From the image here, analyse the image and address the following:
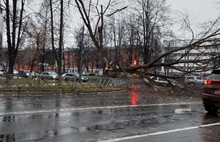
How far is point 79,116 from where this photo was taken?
991 centimetres

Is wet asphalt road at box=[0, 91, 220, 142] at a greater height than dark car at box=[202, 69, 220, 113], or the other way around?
dark car at box=[202, 69, 220, 113]

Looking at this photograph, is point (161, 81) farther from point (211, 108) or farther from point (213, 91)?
point (213, 91)

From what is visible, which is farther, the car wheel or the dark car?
the car wheel

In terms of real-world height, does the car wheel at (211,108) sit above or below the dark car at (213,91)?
below

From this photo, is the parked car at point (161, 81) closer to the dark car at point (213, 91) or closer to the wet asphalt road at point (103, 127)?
the dark car at point (213, 91)

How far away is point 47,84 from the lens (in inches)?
844

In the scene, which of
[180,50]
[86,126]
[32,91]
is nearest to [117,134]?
[86,126]

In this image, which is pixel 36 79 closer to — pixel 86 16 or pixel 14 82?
pixel 14 82

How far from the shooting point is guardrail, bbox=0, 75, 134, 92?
64.3 ft

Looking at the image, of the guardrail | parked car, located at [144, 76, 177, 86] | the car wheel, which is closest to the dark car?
the car wheel

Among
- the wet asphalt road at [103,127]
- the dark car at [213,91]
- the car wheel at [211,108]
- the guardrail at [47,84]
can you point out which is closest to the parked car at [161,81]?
the guardrail at [47,84]

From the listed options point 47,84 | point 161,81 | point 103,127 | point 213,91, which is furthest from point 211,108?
point 47,84

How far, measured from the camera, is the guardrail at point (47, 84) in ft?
64.3

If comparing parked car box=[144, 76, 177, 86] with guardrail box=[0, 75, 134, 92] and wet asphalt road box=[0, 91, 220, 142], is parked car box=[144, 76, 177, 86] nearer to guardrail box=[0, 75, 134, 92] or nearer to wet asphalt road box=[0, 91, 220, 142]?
guardrail box=[0, 75, 134, 92]
